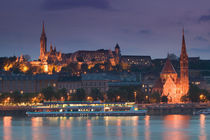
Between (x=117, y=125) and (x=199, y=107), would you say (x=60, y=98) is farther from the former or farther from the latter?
(x=117, y=125)

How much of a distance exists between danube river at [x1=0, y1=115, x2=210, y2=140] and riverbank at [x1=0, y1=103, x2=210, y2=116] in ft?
101

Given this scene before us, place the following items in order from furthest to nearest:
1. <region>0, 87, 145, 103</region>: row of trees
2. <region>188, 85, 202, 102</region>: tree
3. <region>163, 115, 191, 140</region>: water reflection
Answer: <region>188, 85, 202, 102</region>: tree < <region>0, 87, 145, 103</region>: row of trees < <region>163, 115, 191, 140</region>: water reflection

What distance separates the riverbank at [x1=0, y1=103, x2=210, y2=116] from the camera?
155125 millimetres

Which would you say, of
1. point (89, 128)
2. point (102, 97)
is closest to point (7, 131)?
point (89, 128)

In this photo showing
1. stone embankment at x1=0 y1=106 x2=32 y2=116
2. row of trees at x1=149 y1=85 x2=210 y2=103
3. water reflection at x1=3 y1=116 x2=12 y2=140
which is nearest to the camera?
water reflection at x1=3 y1=116 x2=12 y2=140

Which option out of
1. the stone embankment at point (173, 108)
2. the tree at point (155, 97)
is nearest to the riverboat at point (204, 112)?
the stone embankment at point (173, 108)

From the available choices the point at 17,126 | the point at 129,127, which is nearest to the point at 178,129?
the point at 129,127

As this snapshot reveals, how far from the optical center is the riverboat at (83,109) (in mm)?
144000

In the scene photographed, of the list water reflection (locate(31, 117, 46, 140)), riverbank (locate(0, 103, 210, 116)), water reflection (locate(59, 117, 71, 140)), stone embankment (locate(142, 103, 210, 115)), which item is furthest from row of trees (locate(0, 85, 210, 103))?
water reflection (locate(31, 117, 46, 140))

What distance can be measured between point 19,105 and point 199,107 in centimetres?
4324

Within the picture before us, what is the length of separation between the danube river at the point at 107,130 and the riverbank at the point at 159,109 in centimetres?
3085

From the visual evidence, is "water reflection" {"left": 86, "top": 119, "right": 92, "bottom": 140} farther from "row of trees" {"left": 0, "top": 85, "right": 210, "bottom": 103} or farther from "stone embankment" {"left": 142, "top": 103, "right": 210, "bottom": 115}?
"row of trees" {"left": 0, "top": 85, "right": 210, "bottom": 103}

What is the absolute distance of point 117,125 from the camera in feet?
372

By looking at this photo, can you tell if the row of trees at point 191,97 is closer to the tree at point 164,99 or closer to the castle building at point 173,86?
the tree at point 164,99
